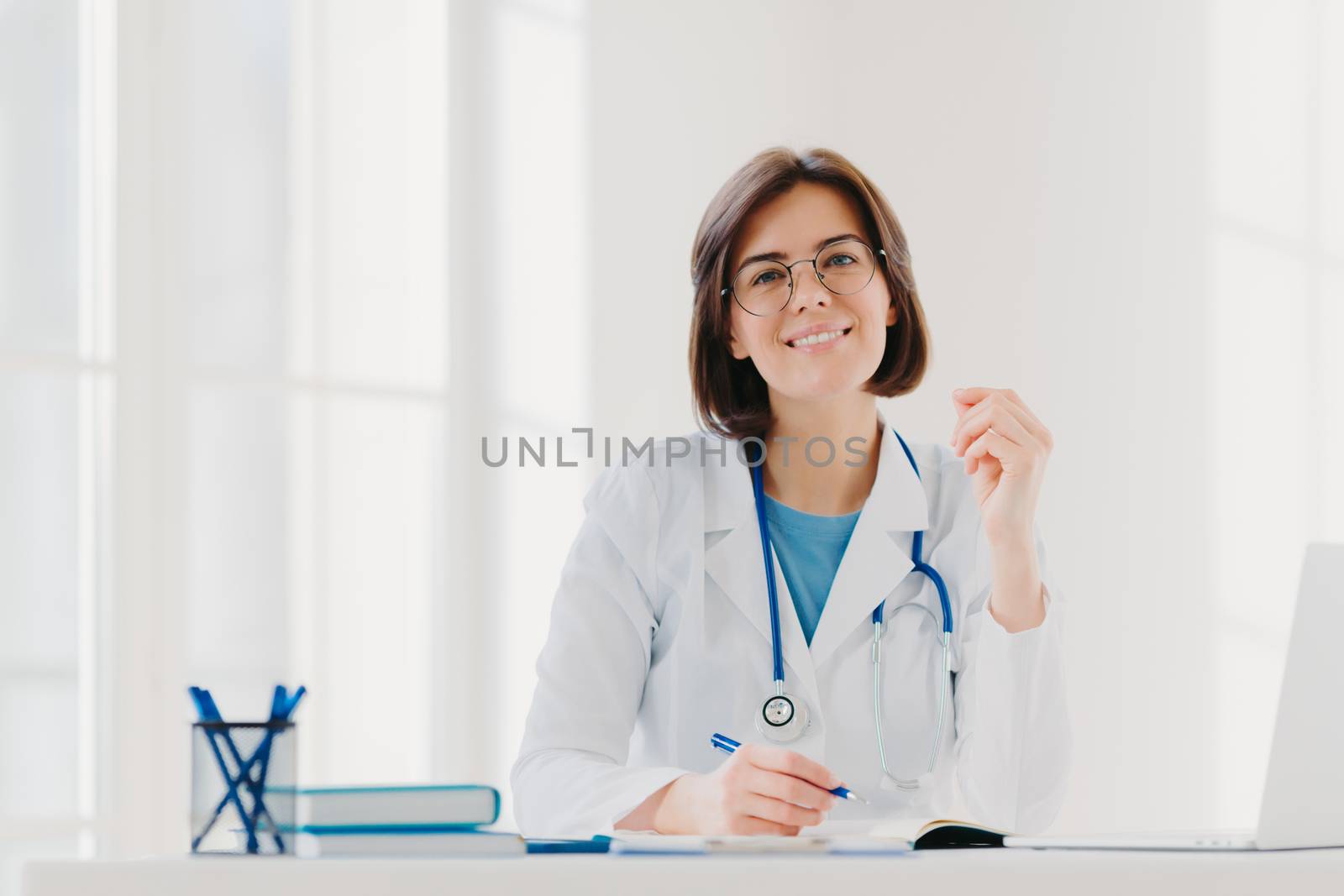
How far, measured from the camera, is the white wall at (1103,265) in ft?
8.73

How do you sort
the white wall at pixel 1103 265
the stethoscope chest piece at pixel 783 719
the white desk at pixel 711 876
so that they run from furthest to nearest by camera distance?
1. the white wall at pixel 1103 265
2. the stethoscope chest piece at pixel 783 719
3. the white desk at pixel 711 876

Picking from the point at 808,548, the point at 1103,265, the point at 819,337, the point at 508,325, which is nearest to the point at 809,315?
the point at 819,337

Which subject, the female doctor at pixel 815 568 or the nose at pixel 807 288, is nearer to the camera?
the female doctor at pixel 815 568

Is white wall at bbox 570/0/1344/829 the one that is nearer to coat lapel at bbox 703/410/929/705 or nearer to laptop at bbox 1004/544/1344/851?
coat lapel at bbox 703/410/929/705

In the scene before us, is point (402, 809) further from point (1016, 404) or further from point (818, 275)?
point (818, 275)

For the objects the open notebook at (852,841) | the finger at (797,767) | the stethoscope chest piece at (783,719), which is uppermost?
the finger at (797,767)

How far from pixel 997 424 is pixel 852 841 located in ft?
2.01

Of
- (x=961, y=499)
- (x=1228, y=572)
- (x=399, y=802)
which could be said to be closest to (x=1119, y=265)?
(x=1228, y=572)

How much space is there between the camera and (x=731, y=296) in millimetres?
1705

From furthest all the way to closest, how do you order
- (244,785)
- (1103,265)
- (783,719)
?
1. (1103,265)
2. (783,719)
3. (244,785)

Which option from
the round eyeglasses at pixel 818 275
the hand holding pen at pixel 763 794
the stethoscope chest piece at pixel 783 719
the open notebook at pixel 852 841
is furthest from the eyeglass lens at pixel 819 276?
the open notebook at pixel 852 841

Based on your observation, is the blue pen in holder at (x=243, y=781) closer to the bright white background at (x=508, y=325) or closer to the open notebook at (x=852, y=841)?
the open notebook at (x=852, y=841)

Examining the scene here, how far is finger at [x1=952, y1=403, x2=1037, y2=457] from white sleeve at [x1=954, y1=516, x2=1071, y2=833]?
185 mm

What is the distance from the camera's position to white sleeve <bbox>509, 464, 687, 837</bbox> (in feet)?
4.50
